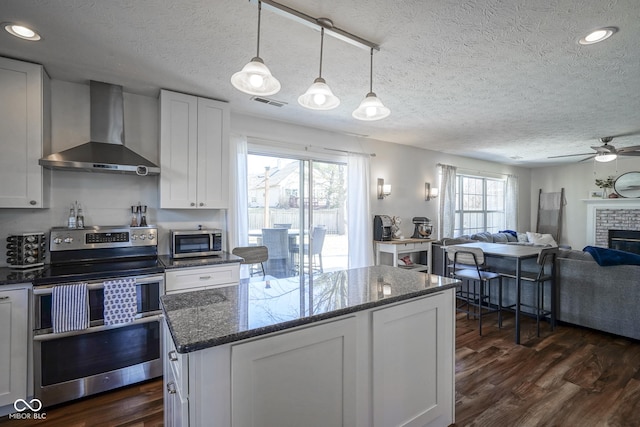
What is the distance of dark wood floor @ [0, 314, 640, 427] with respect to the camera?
2.07 meters

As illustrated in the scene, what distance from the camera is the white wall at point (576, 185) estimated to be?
6848mm

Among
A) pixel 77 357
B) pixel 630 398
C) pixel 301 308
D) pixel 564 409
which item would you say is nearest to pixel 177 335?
pixel 301 308

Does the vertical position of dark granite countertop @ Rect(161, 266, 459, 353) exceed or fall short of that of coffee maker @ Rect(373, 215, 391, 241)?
it falls short

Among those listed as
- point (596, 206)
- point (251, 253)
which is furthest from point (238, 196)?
point (596, 206)

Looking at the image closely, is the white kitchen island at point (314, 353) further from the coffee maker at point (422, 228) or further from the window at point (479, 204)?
the window at point (479, 204)

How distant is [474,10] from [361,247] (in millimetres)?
3305

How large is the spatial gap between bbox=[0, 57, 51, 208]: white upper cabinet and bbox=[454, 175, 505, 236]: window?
6.40 m

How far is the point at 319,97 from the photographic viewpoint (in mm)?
1747

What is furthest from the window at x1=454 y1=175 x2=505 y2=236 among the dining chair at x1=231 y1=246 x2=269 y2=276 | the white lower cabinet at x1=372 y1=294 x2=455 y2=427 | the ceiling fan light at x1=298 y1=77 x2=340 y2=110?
the ceiling fan light at x1=298 y1=77 x2=340 y2=110

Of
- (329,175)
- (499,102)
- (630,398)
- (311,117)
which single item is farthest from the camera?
(329,175)

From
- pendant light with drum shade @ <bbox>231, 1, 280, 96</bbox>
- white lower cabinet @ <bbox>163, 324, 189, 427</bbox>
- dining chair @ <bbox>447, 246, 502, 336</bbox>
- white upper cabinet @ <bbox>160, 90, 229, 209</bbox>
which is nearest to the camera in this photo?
white lower cabinet @ <bbox>163, 324, 189, 427</bbox>

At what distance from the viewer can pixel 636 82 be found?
2.64 meters

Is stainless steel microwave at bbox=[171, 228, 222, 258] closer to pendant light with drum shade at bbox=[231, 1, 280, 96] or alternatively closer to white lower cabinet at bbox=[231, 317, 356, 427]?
pendant light with drum shade at bbox=[231, 1, 280, 96]

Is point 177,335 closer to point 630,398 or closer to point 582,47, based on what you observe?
point 582,47
